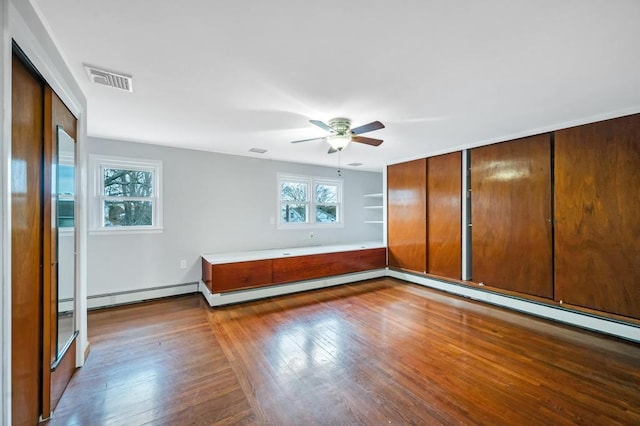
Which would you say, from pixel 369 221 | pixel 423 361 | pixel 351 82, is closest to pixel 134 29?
pixel 351 82

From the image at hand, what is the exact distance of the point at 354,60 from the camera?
1812 mm

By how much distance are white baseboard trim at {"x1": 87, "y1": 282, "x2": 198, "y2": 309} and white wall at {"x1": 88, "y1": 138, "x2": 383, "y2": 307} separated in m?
0.04

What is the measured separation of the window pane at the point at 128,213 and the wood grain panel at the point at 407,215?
417 cm

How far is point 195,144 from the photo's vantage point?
12.9 ft

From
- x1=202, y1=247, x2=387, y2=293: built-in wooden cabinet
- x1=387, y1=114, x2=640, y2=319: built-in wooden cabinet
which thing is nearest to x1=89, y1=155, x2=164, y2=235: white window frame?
x1=202, y1=247, x2=387, y2=293: built-in wooden cabinet

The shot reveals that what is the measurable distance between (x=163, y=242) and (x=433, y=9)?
4.17 m

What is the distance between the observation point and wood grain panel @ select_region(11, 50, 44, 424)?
1243 mm

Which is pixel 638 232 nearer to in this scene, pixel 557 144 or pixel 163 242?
pixel 557 144

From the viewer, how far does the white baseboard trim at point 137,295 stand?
3506mm

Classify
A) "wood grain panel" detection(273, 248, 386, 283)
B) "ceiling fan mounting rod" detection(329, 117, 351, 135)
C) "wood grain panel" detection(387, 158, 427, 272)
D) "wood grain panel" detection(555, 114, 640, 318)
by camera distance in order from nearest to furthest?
"wood grain panel" detection(555, 114, 640, 318)
"ceiling fan mounting rod" detection(329, 117, 351, 135)
"wood grain panel" detection(273, 248, 386, 283)
"wood grain panel" detection(387, 158, 427, 272)

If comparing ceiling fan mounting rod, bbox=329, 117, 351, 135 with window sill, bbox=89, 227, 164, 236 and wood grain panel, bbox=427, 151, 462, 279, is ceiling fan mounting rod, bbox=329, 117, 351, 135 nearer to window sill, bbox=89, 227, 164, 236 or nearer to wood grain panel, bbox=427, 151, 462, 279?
wood grain panel, bbox=427, 151, 462, 279

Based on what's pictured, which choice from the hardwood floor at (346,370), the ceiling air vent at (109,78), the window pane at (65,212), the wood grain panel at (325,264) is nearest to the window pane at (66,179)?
the window pane at (65,212)

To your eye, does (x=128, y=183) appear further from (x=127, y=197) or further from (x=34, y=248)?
(x=34, y=248)

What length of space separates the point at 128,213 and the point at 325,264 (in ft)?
10.0
